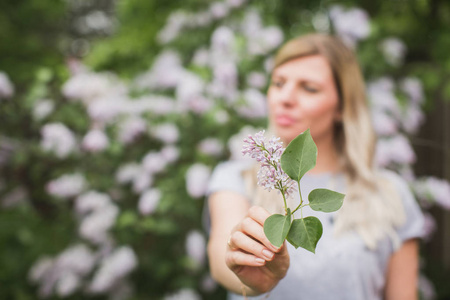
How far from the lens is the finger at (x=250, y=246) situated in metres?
0.39

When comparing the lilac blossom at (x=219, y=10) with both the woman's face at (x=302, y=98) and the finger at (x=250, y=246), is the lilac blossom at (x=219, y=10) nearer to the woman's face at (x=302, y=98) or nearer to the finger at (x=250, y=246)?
the woman's face at (x=302, y=98)

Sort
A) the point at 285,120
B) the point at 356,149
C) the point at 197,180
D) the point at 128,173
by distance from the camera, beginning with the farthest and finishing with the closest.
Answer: the point at 128,173 → the point at 197,180 → the point at 356,149 → the point at 285,120

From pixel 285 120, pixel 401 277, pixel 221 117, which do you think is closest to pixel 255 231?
pixel 285 120

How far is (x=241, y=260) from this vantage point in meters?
0.42

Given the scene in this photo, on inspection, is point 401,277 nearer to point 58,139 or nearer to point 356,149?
point 356,149

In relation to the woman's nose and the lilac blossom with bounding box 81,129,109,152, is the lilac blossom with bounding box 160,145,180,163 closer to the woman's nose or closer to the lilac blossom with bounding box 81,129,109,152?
the lilac blossom with bounding box 81,129,109,152

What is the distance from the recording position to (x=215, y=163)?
88.7 inches

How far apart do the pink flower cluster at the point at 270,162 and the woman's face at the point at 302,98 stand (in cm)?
28

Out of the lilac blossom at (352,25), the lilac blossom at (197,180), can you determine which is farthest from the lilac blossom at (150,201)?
the lilac blossom at (352,25)

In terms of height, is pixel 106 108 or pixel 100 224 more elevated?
pixel 106 108

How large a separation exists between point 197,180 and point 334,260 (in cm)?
118

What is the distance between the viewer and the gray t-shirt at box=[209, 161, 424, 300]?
0.61 meters

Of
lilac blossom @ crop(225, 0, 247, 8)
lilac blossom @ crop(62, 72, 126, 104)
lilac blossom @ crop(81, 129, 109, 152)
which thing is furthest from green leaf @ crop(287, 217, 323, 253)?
lilac blossom @ crop(225, 0, 247, 8)

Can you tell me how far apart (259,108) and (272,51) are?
0.64m
